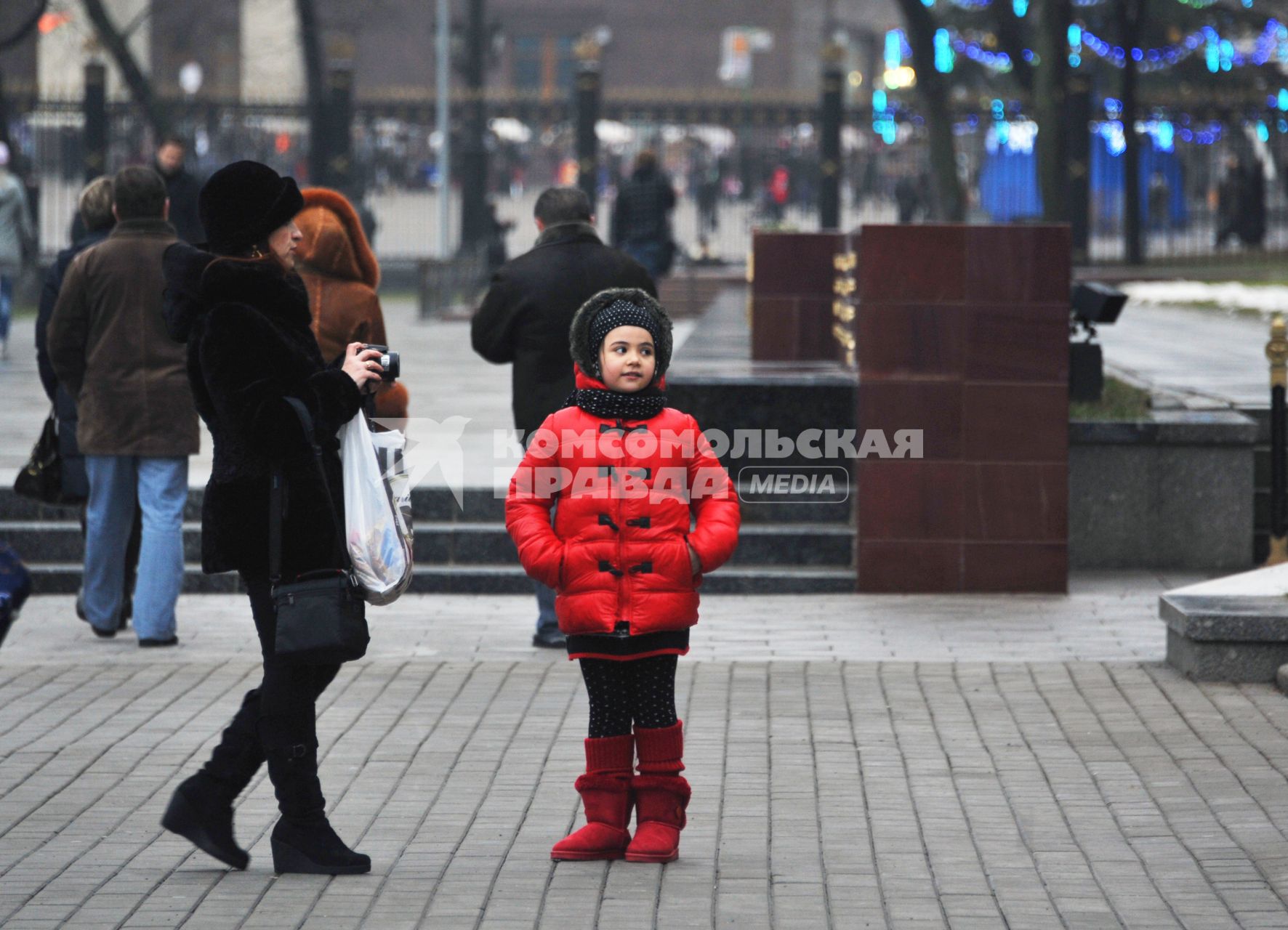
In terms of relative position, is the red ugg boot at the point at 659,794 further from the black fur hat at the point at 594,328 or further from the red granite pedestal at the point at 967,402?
the red granite pedestal at the point at 967,402

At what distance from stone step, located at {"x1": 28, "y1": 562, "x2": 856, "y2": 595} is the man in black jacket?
139 cm

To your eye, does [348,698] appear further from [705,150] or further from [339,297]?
[705,150]

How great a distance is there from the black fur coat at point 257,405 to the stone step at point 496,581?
4619mm

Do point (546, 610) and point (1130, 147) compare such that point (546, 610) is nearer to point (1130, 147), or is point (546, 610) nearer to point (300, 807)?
point (300, 807)

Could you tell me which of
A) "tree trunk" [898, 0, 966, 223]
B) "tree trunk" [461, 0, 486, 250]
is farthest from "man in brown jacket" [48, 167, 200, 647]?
"tree trunk" [461, 0, 486, 250]

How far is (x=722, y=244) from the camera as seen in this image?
2938 cm

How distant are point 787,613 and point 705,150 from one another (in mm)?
20924

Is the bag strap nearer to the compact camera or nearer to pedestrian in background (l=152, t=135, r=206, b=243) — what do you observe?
the compact camera

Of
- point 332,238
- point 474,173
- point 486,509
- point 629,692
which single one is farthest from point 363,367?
point 474,173

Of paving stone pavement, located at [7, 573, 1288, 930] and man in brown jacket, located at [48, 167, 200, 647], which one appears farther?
man in brown jacket, located at [48, 167, 200, 647]

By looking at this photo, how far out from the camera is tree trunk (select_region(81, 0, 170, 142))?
1069 inches

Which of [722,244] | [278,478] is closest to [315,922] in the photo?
[278,478]

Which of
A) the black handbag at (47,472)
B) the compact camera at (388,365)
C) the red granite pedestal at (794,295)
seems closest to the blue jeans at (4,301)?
A: the red granite pedestal at (794,295)

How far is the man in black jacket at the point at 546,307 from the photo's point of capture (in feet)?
27.0
